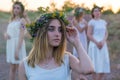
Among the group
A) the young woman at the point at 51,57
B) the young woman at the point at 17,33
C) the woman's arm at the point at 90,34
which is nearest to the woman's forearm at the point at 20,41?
the young woman at the point at 17,33

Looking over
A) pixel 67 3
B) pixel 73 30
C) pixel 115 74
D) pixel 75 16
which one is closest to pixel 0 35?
pixel 67 3

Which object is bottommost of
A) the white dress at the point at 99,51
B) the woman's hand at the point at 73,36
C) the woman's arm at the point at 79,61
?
the white dress at the point at 99,51

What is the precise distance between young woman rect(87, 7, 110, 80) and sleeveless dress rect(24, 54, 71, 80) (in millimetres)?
5056

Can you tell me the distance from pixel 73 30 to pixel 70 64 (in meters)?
0.36

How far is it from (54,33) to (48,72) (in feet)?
1.19

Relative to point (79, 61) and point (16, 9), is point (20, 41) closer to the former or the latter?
point (16, 9)

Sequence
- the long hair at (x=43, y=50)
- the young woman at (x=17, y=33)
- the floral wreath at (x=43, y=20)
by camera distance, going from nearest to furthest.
Answer: 1. the long hair at (x=43, y=50)
2. the floral wreath at (x=43, y=20)
3. the young woman at (x=17, y=33)

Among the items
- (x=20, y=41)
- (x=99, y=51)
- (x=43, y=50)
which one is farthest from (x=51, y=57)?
(x=99, y=51)

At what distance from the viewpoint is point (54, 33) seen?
13.0ft

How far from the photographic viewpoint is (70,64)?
3982 mm

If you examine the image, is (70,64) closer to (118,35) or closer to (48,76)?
(48,76)

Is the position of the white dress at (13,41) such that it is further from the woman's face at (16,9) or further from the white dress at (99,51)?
the white dress at (99,51)

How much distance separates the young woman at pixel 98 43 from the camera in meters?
9.00

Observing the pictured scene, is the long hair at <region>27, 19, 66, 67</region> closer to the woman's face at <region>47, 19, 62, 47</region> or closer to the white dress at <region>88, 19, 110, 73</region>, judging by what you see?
the woman's face at <region>47, 19, 62, 47</region>
